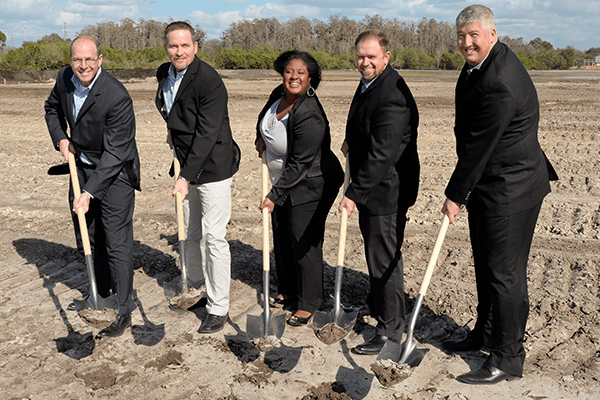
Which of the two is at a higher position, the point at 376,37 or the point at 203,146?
the point at 376,37

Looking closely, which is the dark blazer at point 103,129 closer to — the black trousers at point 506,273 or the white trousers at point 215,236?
the white trousers at point 215,236

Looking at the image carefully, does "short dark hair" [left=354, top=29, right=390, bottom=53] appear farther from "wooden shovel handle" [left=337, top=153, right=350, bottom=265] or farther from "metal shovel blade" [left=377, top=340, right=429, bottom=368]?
"metal shovel blade" [left=377, top=340, right=429, bottom=368]

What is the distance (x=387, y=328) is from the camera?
12.4ft

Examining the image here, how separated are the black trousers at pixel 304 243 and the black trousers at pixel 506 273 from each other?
1189mm

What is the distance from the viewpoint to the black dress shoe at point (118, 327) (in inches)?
154

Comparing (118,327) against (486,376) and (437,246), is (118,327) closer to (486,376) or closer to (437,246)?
(437,246)

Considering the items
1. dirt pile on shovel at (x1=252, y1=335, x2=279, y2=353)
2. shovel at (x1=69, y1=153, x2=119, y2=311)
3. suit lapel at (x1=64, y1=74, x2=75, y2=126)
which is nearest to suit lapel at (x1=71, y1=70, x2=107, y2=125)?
suit lapel at (x1=64, y1=74, x2=75, y2=126)

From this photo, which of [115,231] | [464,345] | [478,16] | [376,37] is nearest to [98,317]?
[115,231]

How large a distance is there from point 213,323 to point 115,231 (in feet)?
3.38

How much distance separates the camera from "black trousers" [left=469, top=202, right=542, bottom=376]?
3.18 metres

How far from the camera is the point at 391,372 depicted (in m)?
3.13

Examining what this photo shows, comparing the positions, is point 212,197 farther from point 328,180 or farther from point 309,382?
point 309,382

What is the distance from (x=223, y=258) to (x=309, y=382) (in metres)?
1.17

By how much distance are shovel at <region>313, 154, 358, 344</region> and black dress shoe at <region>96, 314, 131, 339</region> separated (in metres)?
1.47
